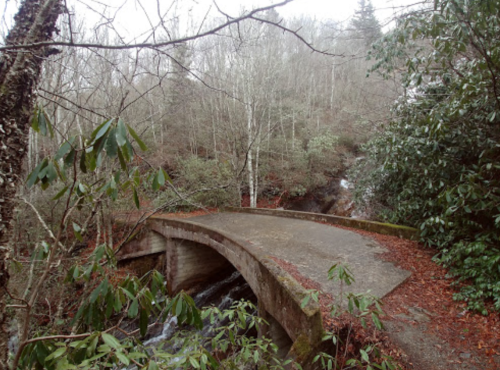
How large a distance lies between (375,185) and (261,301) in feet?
16.9

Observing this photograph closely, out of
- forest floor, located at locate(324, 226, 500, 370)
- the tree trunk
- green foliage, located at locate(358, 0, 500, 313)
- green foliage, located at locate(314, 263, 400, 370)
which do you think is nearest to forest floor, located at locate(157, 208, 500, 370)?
forest floor, located at locate(324, 226, 500, 370)

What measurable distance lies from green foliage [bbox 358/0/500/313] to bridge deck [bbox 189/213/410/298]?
3.32 ft

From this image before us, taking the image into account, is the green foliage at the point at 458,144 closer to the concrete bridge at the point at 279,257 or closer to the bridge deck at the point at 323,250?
the concrete bridge at the point at 279,257

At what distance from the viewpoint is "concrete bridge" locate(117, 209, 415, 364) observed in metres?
3.21

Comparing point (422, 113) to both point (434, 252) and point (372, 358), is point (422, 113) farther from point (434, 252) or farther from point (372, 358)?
point (372, 358)

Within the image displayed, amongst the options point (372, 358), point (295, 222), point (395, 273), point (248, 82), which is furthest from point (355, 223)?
point (248, 82)

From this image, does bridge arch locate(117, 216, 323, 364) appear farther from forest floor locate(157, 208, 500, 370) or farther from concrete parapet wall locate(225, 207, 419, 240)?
concrete parapet wall locate(225, 207, 419, 240)

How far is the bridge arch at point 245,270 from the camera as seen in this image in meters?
2.75

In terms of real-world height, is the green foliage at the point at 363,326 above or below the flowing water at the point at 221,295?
above

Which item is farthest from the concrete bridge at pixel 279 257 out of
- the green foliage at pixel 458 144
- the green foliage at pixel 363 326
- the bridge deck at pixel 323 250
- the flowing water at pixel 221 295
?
the green foliage at pixel 458 144

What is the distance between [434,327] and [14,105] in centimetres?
436

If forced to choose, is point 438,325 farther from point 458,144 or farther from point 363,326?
point 458,144

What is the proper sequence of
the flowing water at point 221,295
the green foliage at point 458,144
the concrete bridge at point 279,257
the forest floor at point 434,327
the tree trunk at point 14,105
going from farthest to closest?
the flowing water at point 221,295, the green foliage at point 458,144, the concrete bridge at point 279,257, the forest floor at point 434,327, the tree trunk at point 14,105

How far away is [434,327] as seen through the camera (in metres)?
3.03
